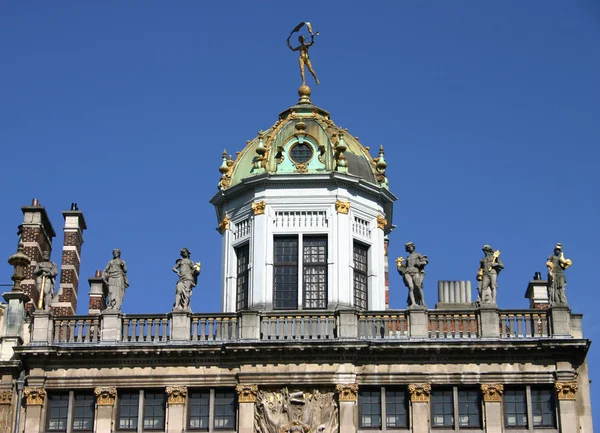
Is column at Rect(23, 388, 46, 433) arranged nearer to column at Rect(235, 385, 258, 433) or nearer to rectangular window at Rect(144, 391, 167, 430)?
rectangular window at Rect(144, 391, 167, 430)

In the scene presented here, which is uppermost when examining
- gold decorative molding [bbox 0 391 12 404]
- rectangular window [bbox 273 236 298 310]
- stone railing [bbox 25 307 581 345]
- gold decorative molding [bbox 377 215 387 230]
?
gold decorative molding [bbox 377 215 387 230]

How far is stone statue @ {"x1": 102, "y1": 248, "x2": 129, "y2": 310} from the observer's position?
5016 centimetres

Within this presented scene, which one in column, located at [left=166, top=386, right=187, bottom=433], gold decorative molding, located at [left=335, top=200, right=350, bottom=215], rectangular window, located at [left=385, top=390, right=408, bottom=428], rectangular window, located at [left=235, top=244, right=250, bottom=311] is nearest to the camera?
rectangular window, located at [left=385, top=390, right=408, bottom=428]

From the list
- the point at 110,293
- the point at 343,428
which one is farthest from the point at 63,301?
the point at 343,428

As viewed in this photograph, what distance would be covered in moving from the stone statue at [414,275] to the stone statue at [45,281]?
1168 cm

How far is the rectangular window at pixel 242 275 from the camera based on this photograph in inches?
2058

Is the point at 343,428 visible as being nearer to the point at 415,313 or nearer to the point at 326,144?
the point at 415,313

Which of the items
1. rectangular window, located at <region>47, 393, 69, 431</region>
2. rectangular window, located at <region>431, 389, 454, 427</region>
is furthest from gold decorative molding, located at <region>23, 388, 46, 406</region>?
rectangular window, located at <region>431, 389, 454, 427</region>

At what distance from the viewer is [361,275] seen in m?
52.6

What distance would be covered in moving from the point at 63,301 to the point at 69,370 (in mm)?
7596

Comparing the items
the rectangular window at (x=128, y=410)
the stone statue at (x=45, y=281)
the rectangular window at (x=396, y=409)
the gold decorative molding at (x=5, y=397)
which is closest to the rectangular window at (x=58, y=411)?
the gold decorative molding at (x=5, y=397)

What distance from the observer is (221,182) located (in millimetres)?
54344

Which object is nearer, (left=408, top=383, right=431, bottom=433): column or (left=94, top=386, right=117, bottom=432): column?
(left=408, top=383, right=431, bottom=433): column

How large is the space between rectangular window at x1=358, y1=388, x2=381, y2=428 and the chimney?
534 inches
